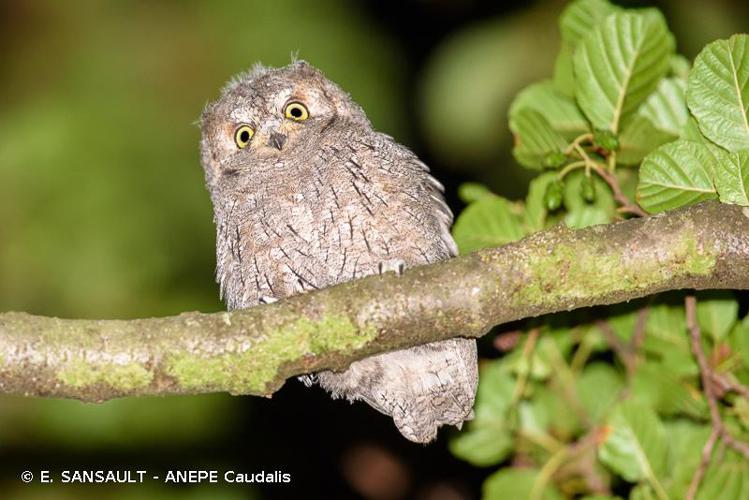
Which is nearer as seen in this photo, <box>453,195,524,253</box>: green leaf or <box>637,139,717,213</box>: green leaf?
<box>637,139,717,213</box>: green leaf

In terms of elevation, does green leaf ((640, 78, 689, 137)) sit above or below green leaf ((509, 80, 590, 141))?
below

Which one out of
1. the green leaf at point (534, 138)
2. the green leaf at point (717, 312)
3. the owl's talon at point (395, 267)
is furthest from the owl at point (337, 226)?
the green leaf at point (717, 312)

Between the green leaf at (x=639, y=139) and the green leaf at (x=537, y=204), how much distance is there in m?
0.27

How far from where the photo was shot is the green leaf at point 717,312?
299 cm

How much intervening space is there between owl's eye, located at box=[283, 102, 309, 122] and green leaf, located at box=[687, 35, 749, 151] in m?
1.77

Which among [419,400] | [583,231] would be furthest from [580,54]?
[419,400]

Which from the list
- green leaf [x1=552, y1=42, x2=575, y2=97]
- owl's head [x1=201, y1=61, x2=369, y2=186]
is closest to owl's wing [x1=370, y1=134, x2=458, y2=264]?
owl's head [x1=201, y1=61, x2=369, y2=186]

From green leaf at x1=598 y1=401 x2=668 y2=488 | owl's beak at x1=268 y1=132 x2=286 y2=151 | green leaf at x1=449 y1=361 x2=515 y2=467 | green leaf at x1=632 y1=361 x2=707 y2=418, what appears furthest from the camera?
owl's beak at x1=268 y1=132 x2=286 y2=151

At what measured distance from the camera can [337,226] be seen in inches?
123

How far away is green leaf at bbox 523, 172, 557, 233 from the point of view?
10.2 ft

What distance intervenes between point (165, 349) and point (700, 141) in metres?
1.78

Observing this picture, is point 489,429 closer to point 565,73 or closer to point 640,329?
point 640,329

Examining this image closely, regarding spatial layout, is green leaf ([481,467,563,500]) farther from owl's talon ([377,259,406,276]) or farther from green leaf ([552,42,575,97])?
green leaf ([552,42,575,97])

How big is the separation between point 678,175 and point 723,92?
0.28 metres
